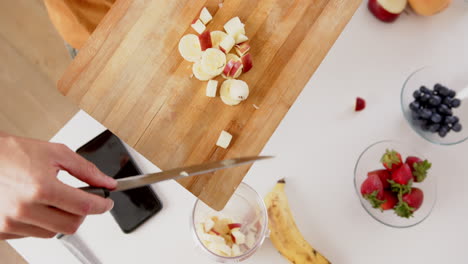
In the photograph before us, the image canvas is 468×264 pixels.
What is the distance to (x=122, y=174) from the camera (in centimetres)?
135

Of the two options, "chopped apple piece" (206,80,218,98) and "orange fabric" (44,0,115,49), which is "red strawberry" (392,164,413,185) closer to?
"chopped apple piece" (206,80,218,98)

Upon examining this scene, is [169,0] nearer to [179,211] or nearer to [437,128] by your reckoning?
[179,211]

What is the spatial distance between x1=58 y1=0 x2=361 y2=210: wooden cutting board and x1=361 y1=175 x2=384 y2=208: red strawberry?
1.08 ft

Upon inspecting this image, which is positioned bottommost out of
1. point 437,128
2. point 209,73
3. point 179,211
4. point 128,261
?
point 128,261

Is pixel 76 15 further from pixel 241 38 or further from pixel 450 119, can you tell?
pixel 450 119

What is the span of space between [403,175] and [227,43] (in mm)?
618

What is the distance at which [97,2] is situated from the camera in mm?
1509

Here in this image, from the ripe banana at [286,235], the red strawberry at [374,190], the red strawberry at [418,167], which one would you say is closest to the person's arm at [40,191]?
the ripe banana at [286,235]

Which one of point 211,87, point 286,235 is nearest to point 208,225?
point 286,235

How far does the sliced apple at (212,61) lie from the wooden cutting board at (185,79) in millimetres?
50

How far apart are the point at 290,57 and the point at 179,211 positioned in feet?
1.84

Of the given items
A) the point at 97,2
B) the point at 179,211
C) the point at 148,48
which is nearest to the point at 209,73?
the point at 148,48

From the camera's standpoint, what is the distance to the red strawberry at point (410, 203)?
127 cm

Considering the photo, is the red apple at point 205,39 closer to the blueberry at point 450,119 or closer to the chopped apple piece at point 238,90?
the chopped apple piece at point 238,90
